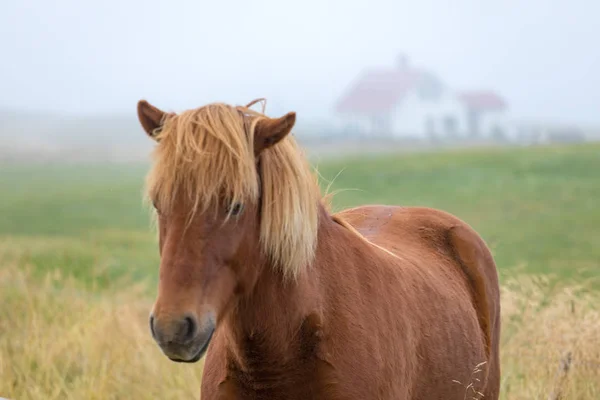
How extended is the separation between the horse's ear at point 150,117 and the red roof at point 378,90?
264 ft

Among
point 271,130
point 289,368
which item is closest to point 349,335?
point 289,368

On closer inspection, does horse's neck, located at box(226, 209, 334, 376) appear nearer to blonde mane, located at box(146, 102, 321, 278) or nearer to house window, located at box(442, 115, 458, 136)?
blonde mane, located at box(146, 102, 321, 278)

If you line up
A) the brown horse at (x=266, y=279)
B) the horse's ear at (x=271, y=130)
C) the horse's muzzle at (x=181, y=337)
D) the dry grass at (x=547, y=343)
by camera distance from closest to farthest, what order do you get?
1. the horse's muzzle at (x=181, y=337)
2. the brown horse at (x=266, y=279)
3. the horse's ear at (x=271, y=130)
4. the dry grass at (x=547, y=343)

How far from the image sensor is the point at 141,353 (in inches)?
258

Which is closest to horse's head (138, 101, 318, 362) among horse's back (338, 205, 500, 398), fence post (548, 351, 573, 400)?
horse's back (338, 205, 500, 398)

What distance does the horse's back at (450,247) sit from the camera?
4.50 metres

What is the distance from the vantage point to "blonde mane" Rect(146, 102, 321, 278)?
278 centimetres

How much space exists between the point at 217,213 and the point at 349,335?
73cm

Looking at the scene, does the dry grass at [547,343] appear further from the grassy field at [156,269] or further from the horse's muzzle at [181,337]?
the horse's muzzle at [181,337]

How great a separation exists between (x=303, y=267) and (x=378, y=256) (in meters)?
0.63

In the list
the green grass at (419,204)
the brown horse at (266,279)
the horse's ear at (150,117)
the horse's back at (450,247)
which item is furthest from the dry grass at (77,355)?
the horse's ear at (150,117)

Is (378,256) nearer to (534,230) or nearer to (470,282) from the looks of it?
(470,282)

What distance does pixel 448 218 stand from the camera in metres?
4.84

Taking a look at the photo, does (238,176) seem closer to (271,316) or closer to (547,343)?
(271,316)
